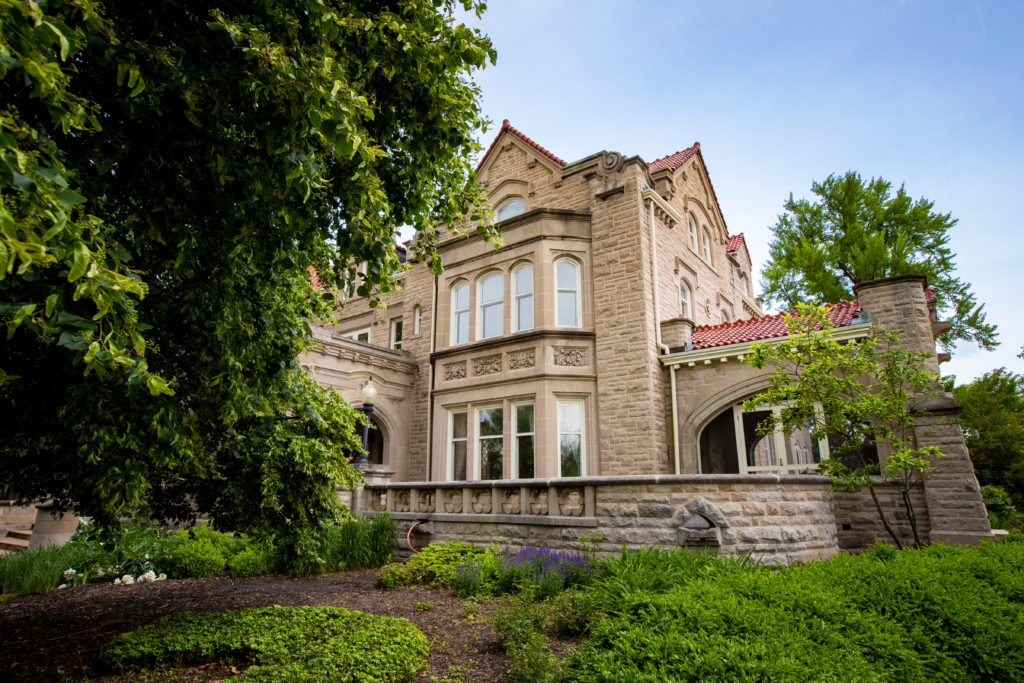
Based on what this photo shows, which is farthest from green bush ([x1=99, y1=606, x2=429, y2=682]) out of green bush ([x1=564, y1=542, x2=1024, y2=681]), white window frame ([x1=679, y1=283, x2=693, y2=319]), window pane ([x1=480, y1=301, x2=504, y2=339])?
white window frame ([x1=679, y1=283, x2=693, y2=319])

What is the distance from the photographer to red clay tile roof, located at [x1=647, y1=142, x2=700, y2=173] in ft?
56.5

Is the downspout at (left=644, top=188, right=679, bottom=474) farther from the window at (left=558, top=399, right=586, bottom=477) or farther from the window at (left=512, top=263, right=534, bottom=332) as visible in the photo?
the window at (left=512, top=263, right=534, bottom=332)

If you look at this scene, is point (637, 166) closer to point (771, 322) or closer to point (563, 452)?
point (771, 322)

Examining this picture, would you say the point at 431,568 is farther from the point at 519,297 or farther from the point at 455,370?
the point at 519,297

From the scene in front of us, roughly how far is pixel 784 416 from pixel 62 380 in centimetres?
967

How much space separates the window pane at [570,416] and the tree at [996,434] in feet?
45.9

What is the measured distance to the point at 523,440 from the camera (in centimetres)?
1480

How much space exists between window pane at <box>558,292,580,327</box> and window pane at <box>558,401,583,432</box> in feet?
7.00

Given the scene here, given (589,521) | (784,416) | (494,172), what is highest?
(494,172)

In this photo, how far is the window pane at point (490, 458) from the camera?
15086 millimetres

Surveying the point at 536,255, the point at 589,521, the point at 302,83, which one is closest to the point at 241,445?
the point at 302,83

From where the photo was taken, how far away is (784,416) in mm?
9734

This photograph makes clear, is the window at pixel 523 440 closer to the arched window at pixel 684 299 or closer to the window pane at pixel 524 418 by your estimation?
the window pane at pixel 524 418

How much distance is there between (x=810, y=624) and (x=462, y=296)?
534 inches
